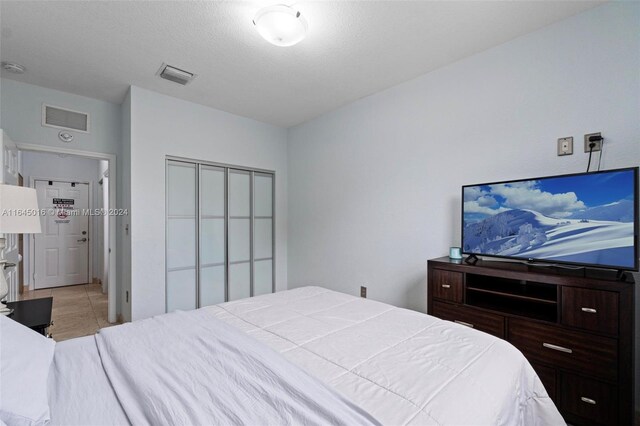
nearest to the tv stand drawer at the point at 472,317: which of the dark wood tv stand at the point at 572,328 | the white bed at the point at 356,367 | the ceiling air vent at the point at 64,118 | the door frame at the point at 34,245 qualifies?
the dark wood tv stand at the point at 572,328

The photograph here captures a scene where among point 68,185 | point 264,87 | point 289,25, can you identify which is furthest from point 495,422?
point 68,185

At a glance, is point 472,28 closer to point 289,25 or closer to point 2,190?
point 289,25

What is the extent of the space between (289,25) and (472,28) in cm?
141

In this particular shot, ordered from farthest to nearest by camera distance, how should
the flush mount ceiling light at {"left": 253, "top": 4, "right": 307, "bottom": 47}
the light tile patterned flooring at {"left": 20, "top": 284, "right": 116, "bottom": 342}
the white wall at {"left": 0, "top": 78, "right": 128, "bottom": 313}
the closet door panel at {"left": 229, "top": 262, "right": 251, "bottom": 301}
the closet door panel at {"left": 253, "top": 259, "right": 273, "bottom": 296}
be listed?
the closet door panel at {"left": 253, "top": 259, "right": 273, "bottom": 296}
the closet door panel at {"left": 229, "top": 262, "right": 251, "bottom": 301}
the light tile patterned flooring at {"left": 20, "top": 284, "right": 116, "bottom": 342}
the white wall at {"left": 0, "top": 78, "right": 128, "bottom": 313}
the flush mount ceiling light at {"left": 253, "top": 4, "right": 307, "bottom": 47}

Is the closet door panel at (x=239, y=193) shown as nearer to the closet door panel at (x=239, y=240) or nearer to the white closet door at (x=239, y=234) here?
the white closet door at (x=239, y=234)

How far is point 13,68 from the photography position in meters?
2.60

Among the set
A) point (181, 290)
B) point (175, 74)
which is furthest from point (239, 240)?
point (175, 74)

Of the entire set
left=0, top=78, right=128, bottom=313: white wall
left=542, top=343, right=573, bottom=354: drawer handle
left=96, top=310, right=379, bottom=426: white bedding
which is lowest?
left=542, top=343, right=573, bottom=354: drawer handle

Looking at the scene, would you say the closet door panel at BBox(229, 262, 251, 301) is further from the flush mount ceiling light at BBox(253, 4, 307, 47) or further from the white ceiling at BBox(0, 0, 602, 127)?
the flush mount ceiling light at BBox(253, 4, 307, 47)

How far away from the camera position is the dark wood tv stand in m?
1.54

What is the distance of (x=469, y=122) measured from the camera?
2.54 metres

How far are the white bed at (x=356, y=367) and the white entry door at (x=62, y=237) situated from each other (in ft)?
17.6

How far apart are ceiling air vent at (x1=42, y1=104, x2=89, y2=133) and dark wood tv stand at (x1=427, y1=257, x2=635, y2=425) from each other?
4182 millimetres

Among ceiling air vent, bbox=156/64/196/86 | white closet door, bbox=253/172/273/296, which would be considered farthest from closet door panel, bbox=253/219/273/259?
ceiling air vent, bbox=156/64/196/86
